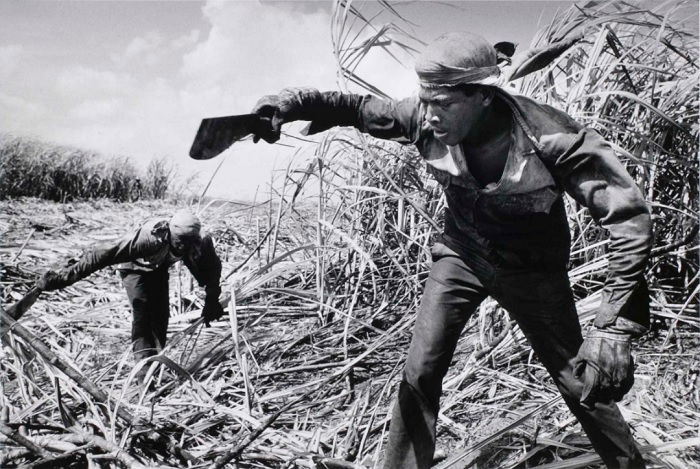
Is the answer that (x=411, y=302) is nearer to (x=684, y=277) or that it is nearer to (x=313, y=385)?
(x=313, y=385)

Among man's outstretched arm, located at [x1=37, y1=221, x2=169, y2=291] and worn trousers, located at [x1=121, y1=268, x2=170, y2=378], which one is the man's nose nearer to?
man's outstretched arm, located at [x1=37, y1=221, x2=169, y2=291]

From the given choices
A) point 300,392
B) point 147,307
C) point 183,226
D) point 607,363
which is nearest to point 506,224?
point 607,363

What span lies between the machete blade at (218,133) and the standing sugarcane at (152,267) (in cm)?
158

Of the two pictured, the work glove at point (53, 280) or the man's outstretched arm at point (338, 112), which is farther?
the work glove at point (53, 280)

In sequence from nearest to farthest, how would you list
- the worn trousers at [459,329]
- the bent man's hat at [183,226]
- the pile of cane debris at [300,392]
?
the worn trousers at [459,329]
the pile of cane debris at [300,392]
the bent man's hat at [183,226]

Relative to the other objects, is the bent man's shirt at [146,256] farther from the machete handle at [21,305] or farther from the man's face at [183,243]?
the machete handle at [21,305]

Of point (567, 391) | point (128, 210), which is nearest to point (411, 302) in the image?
point (567, 391)

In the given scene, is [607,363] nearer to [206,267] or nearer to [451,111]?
[451,111]

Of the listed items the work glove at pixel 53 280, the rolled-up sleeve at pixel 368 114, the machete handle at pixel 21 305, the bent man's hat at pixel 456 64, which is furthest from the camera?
the work glove at pixel 53 280

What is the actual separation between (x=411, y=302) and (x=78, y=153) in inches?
258

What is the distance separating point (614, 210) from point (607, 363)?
38 centimetres

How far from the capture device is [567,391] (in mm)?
1741

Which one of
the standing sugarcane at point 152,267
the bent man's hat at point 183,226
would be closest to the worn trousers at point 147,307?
the standing sugarcane at point 152,267

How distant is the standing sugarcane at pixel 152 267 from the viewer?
3215 millimetres
